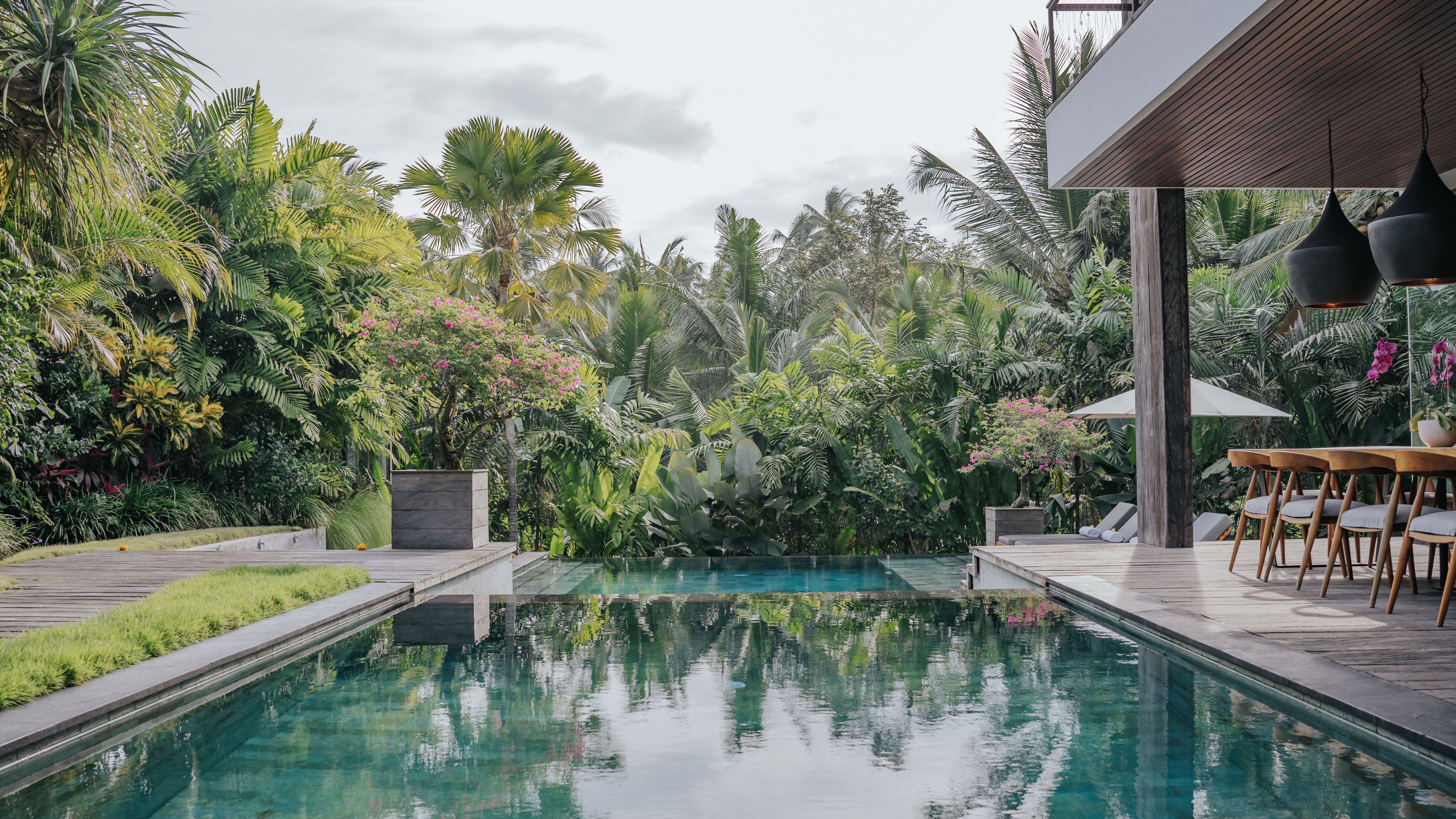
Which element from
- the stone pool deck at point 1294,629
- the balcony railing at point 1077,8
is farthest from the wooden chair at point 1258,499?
the balcony railing at point 1077,8

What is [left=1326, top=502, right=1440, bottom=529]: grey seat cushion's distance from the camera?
491 centimetres

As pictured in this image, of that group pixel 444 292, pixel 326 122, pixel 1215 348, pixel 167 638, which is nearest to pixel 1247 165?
pixel 1215 348

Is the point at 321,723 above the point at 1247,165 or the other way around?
the other way around

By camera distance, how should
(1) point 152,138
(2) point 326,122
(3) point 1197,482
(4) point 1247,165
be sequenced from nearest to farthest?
(1) point 152,138 → (4) point 1247,165 → (3) point 1197,482 → (2) point 326,122

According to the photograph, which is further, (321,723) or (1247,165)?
(1247,165)

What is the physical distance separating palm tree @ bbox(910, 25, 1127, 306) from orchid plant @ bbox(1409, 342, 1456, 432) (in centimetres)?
682

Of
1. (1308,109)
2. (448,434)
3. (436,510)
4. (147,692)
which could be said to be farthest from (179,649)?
(1308,109)

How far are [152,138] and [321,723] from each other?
3.08 m

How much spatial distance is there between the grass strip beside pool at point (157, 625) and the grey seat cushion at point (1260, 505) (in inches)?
236

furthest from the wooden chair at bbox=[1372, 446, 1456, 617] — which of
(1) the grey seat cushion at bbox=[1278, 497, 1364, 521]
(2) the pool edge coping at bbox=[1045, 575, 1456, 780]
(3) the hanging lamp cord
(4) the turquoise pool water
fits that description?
(3) the hanging lamp cord

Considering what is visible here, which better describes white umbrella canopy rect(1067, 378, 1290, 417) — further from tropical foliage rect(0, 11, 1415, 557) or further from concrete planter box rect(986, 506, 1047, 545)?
concrete planter box rect(986, 506, 1047, 545)

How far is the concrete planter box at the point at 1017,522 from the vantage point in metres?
9.65

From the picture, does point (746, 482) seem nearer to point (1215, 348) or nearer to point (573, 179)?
point (573, 179)

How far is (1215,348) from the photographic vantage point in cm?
1161
